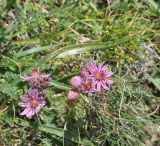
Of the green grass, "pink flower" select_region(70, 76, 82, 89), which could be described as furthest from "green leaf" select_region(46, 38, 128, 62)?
"pink flower" select_region(70, 76, 82, 89)

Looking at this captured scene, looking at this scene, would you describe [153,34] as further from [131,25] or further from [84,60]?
[84,60]

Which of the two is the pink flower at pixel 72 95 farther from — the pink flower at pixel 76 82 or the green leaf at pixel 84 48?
the green leaf at pixel 84 48

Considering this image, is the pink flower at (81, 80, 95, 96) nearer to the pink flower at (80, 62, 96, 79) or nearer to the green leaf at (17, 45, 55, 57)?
the pink flower at (80, 62, 96, 79)

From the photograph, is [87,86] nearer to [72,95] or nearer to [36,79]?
[72,95]

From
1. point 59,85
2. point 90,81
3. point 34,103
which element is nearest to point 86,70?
point 90,81

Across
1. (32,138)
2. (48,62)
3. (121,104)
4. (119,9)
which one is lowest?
(32,138)

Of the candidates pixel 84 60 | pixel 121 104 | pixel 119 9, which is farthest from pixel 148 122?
pixel 119 9
